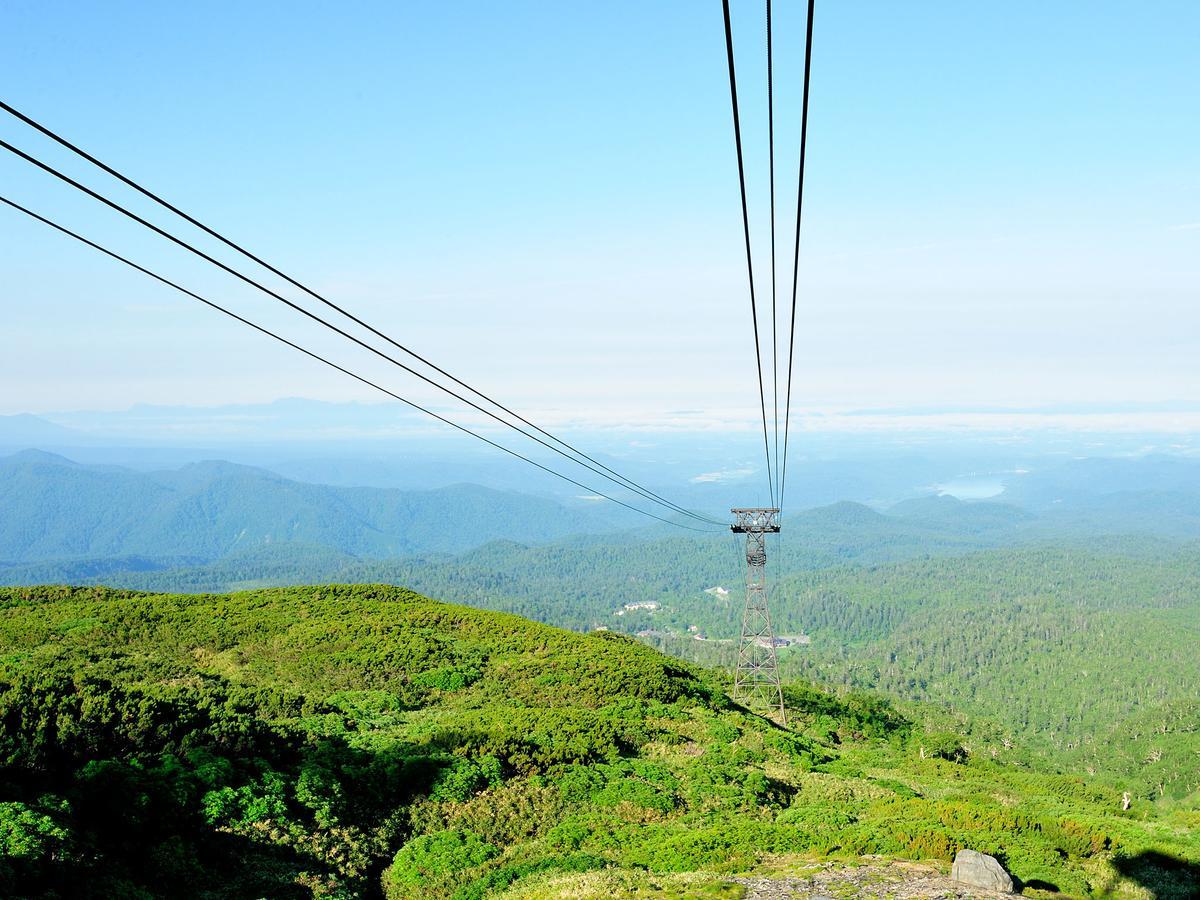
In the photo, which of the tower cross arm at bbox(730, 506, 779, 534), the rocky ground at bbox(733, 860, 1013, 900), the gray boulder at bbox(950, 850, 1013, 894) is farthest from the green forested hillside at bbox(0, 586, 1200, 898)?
the tower cross arm at bbox(730, 506, 779, 534)

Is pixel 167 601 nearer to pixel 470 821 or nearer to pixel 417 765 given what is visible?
pixel 417 765

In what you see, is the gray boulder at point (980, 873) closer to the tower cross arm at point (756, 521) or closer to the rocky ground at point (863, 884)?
the rocky ground at point (863, 884)

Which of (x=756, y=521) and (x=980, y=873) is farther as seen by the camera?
(x=756, y=521)

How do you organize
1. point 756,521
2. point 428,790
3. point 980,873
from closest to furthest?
point 980,873, point 428,790, point 756,521

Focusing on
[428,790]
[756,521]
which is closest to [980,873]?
[428,790]

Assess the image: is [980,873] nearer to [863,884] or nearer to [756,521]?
[863,884]

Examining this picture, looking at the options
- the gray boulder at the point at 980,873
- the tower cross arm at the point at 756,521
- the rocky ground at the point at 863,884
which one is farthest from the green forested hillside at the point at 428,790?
the tower cross arm at the point at 756,521

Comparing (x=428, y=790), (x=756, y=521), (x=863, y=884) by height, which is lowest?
(x=428, y=790)
